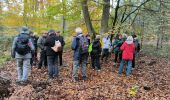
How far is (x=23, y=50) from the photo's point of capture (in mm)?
10547

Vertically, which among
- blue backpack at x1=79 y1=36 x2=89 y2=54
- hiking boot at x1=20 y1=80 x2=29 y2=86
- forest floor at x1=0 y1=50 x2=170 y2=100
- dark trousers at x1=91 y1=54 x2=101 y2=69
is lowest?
forest floor at x1=0 y1=50 x2=170 y2=100

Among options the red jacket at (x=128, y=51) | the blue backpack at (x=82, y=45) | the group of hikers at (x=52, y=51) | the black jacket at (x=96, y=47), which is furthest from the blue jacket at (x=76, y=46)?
the red jacket at (x=128, y=51)

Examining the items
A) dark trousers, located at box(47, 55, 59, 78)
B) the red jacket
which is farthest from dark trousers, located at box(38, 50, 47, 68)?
the red jacket

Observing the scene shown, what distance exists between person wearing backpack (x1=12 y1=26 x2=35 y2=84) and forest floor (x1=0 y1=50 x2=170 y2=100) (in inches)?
18.0

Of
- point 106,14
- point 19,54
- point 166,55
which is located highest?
point 106,14

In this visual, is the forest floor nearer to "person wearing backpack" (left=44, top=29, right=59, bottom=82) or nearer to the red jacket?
"person wearing backpack" (left=44, top=29, right=59, bottom=82)

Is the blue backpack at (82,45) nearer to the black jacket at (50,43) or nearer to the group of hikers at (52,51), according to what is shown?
the group of hikers at (52,51)

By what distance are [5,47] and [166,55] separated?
1484 centimetres

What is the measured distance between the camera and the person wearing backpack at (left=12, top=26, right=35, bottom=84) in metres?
10.5

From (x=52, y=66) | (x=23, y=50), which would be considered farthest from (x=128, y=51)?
(x=23, y=50)

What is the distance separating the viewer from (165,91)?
11.0 meters

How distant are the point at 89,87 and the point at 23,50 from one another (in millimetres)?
2823

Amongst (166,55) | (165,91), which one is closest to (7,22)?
(166,55)

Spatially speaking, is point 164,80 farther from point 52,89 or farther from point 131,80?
point 52,89
